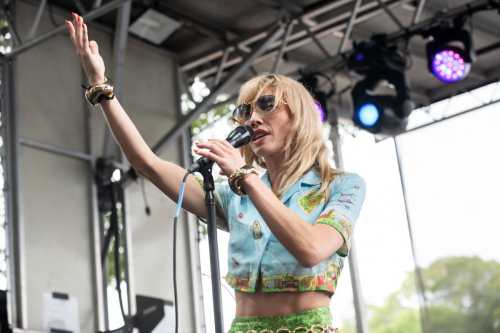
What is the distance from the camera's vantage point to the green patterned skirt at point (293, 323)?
1775mm

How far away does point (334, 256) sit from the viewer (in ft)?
6.24

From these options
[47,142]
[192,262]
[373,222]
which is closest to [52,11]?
[47,142]

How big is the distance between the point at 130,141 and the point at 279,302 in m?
0.57

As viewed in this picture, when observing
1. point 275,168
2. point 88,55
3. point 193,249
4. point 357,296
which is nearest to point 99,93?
point 88,55

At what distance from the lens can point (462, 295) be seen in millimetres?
7574

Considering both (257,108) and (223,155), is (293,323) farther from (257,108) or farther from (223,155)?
(257,108)

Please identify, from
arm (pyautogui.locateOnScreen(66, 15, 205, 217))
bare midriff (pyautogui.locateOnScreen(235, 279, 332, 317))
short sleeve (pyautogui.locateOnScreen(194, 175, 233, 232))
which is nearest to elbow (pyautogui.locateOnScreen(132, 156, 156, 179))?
arm (pyautogui.locateOnScreen(66, 15, 205, 217))

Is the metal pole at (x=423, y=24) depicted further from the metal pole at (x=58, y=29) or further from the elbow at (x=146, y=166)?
the elbow at (x=146, y=166)

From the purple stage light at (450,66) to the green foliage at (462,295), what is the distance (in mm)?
2618

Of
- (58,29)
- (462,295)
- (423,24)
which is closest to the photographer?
(58,29)

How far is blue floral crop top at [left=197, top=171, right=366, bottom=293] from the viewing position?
1.81 meters

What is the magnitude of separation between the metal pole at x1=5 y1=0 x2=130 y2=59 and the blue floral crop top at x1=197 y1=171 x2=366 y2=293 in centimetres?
320

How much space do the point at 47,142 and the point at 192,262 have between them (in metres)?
1.77

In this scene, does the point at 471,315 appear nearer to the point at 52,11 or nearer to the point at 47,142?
the point at 47,142
